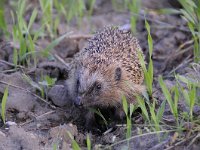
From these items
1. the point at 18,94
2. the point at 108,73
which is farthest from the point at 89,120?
the point at 18,94

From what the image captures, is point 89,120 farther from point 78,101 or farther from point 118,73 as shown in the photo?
point 118,73

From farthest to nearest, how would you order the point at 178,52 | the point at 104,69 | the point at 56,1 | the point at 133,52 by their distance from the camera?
the point at 56,1, the point at 178,52, the point at 133,52, the point at 104,69

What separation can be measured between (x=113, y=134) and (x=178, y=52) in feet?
7.38

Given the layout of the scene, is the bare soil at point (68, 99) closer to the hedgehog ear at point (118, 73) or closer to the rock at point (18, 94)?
the rock at point (18, 94)

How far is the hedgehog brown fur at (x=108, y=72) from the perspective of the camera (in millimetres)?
5504

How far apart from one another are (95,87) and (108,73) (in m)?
0.26

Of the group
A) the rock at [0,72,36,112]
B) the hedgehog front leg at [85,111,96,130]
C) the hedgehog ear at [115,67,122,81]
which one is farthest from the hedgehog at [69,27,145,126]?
the rock at [0,72,36,112]

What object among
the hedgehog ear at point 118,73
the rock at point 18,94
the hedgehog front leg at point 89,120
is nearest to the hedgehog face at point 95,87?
the hedgehog ear at point 118,73

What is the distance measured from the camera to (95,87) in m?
5.54

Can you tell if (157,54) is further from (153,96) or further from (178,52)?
(153,96)

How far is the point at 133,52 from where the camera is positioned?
19.8 feet

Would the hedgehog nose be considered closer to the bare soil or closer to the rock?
the bare soil

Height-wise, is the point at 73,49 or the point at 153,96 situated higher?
the point at 73,49

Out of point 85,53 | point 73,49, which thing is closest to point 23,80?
point 85,53
